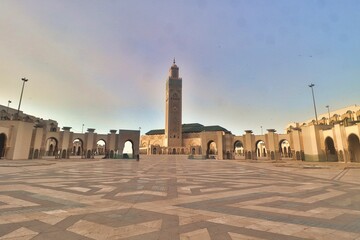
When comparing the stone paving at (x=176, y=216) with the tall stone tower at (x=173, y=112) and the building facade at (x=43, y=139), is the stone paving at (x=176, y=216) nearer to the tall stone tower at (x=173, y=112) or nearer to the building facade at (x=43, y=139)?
the building facade at (x=43, y=139)

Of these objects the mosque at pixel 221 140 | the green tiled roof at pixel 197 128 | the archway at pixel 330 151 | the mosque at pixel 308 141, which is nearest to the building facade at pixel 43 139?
the mosque at pixel 221 140

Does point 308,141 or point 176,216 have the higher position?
point 308,141

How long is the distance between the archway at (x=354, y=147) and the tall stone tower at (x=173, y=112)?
77861 millimetres

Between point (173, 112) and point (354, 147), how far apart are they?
267 ft

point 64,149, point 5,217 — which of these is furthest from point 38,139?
point 5,217

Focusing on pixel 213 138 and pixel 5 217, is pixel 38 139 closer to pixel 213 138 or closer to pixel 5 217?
pixel 213 138

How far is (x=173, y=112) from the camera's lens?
106 meters

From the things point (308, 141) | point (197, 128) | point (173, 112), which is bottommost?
point (308, 141)

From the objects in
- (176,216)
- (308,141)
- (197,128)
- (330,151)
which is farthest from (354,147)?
(197,128)

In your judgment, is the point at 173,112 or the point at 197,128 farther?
the point at 197,128

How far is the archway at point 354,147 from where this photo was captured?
30547 mm

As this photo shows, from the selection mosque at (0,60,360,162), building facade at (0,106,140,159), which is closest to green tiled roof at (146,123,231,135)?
mosque at (0,60,360,162)

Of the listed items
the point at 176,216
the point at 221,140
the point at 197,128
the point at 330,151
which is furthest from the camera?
the point at 197,128

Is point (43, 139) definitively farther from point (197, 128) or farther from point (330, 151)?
point (197, 128)
